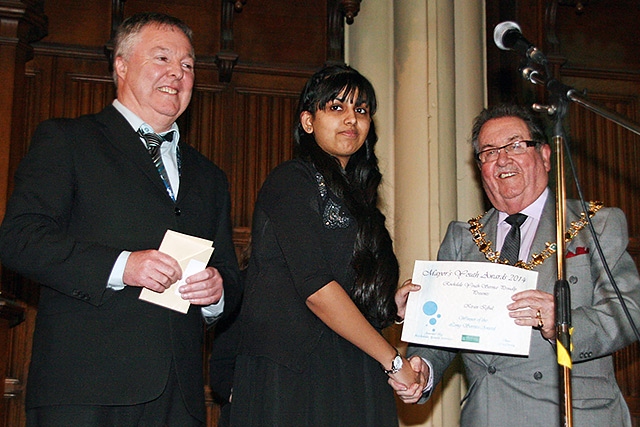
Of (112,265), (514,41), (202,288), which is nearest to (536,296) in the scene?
(514,41)

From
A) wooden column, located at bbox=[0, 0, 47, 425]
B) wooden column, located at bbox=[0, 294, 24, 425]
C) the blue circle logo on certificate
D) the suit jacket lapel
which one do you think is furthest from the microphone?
wooden column, located at bbox=[0, 0, 47, 425]

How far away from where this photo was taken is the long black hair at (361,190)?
2.88 m

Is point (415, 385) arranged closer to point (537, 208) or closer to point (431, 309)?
point (431, 309)

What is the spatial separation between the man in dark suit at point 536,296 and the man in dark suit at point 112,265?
2.79 ft

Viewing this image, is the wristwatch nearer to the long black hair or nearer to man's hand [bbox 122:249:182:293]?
the long black hair

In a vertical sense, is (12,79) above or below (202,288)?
above

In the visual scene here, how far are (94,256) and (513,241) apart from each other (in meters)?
1.59

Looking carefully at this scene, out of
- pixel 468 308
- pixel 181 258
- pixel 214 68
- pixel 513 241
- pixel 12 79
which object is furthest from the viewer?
pixel 214 68

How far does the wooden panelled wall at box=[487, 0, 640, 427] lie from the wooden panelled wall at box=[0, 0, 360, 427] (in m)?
1.04

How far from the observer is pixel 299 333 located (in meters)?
2.74

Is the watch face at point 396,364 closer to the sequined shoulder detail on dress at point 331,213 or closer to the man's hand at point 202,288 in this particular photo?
the sequined shoulder detail on dress at point 331,213

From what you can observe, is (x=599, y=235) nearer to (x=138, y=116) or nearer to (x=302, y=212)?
(x=302, y=212)

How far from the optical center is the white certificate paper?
287cm

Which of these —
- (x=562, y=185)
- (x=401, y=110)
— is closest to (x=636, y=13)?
(x=401, y=110)
